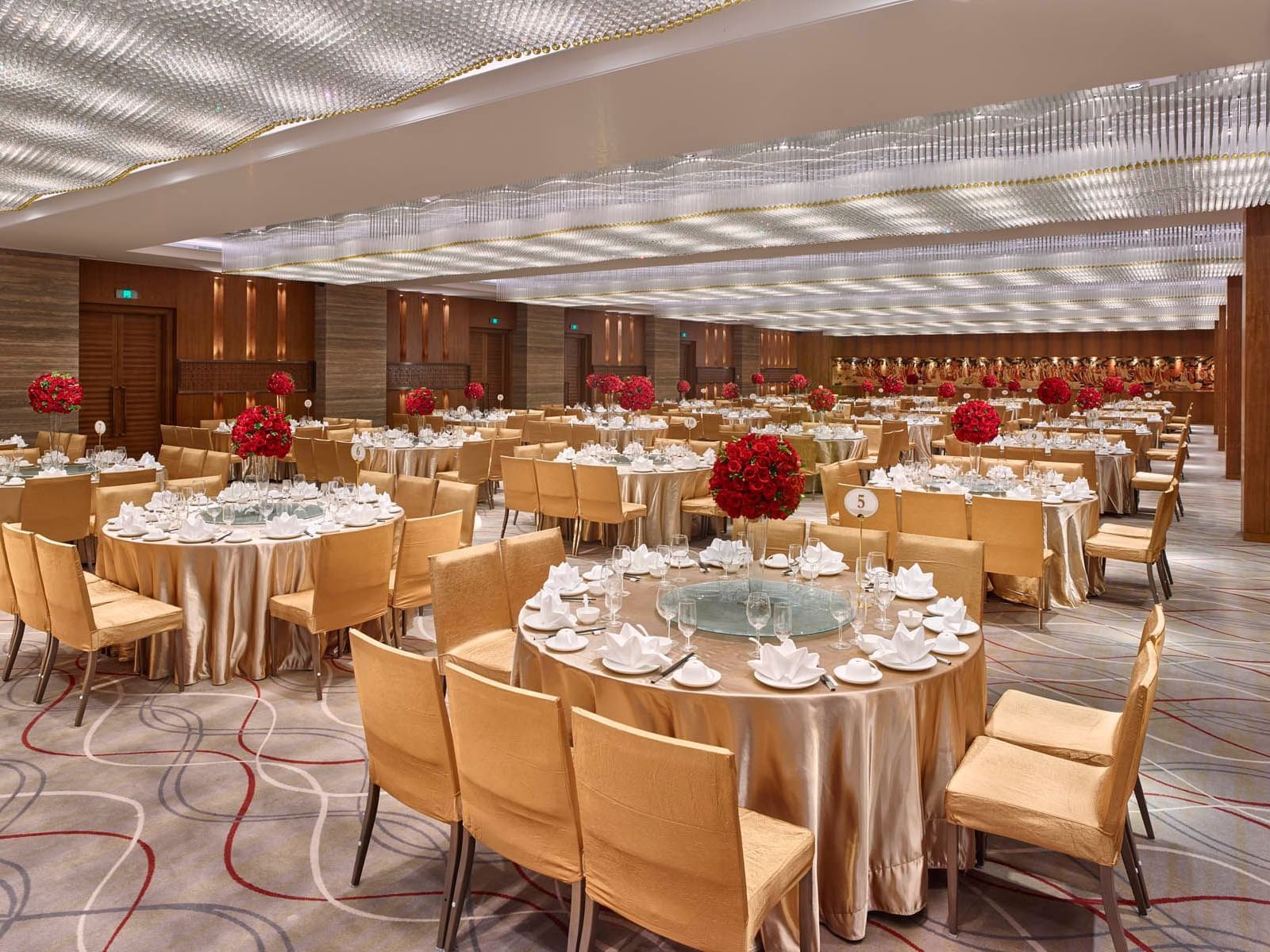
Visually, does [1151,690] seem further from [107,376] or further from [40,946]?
[107,376]

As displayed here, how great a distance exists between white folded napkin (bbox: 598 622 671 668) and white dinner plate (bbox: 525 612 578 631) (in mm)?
351

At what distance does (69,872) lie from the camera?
2.99m

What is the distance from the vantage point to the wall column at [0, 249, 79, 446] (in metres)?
11.9

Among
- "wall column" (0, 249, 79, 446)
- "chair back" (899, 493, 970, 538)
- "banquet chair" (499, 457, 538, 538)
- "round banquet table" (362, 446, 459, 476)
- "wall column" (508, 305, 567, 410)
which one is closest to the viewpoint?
"chair back" (899, 493, 970, 538)

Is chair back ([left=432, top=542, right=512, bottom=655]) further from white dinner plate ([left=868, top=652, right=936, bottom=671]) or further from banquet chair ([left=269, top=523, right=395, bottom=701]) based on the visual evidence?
white dinner plate ([left=868, top=652, right=936, bottom=671])

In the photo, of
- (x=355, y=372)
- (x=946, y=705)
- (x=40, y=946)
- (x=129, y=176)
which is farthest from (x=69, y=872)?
(x=355, y=372)

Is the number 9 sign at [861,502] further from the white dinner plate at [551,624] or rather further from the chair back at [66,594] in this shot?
the chair back at [66,594]

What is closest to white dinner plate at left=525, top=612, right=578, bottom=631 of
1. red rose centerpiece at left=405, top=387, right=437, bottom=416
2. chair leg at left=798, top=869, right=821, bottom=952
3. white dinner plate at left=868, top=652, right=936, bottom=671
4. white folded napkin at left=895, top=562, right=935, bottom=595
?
white dinner plate at left=868, top=652, right=936, bottom=671

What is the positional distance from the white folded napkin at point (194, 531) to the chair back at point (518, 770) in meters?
3.01

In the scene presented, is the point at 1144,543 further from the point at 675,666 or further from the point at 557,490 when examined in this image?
the point at 675,666

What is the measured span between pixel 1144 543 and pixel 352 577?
5.49 metres

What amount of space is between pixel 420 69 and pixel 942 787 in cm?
369

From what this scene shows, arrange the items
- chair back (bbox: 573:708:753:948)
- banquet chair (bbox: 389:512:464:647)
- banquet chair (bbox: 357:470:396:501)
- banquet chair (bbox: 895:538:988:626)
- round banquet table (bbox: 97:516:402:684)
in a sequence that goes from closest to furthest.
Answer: chair back (bbox: 573:708:753:948)
banquet chair (bbox: 895:538:988:626)
round banquet table (bbox: 97:516:402:684)
banquet chair (bbox: 389:512:464:647)
banquet chair (bbox: 357:470:396:501)

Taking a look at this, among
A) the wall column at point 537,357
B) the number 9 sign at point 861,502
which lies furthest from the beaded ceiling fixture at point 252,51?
the wall column at point 537,357
